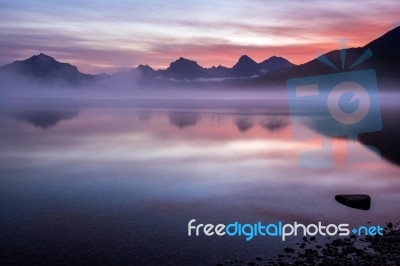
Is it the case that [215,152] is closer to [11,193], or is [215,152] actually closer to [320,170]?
[320,170]

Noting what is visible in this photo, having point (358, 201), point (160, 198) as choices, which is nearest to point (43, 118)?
point (160, 198)

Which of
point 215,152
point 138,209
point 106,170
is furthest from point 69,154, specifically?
point 138,209

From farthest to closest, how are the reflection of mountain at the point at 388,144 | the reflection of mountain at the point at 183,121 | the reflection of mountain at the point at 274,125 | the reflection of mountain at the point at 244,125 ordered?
the reflection of mountain at the point at 183,121, the reflection of mountain at the point at 274,125, the reflection of mountain at the point at 244,125, the reflection of mountain at the point at 388,144

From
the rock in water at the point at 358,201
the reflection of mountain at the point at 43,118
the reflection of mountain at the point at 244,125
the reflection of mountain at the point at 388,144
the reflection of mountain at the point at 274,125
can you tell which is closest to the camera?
the rock in water at the point at 358,201

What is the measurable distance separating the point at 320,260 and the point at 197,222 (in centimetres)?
722

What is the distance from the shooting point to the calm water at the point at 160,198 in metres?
17.6

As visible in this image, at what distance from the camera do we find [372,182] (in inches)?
1220

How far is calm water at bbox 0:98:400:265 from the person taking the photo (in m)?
17.6

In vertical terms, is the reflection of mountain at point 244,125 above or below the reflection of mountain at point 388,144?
above

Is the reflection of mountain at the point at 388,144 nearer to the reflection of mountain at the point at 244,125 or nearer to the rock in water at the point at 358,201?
the rock in water at the point at 358,201

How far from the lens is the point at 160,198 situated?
83.8 ft

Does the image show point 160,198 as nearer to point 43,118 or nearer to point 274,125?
point 274,125

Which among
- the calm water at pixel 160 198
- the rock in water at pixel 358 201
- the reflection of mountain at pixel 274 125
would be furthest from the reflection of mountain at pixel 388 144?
the reflection of mountain at pixel 274 125

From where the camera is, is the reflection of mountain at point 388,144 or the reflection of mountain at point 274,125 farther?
the reflection of mountain at point 274,125
